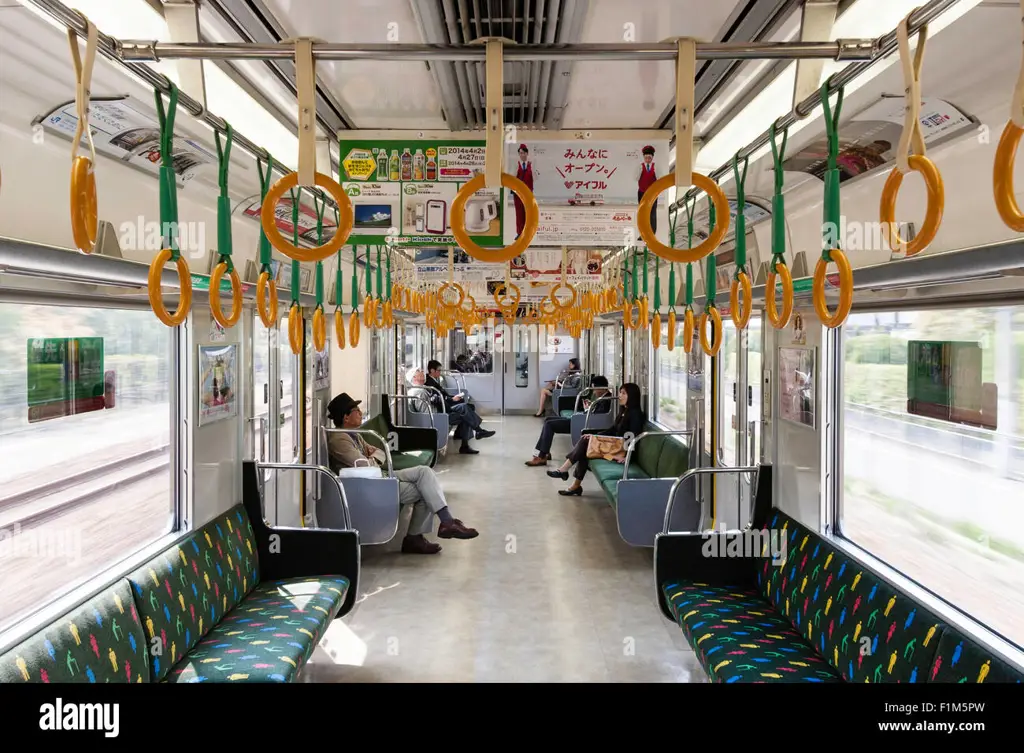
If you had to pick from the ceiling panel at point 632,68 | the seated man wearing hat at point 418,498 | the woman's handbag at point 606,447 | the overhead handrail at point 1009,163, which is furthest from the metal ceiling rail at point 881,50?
the woman's handbag at point 606,447

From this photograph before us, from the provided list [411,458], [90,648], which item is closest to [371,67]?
[90,648]

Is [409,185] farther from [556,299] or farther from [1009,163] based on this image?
[556,299]

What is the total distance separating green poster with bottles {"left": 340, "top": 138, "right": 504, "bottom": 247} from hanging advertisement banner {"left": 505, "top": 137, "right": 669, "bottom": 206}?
0.94 feet

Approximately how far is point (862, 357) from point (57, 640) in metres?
3.93

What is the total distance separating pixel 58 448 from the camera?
6.96 meters

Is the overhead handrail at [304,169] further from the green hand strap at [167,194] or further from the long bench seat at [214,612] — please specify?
the long bench seat at [214,612]

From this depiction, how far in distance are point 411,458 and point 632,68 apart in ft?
21.8

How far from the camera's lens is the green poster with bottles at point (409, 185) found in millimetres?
3680

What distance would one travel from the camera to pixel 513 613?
4.84 m

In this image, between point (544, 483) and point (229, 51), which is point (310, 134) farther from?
point (544, 483)

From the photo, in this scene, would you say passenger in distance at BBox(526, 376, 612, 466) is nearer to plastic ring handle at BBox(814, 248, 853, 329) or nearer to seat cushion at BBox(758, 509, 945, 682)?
seat cushion at BBox(758, 509, 945, 682)

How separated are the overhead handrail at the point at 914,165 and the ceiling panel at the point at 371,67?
4.33ft

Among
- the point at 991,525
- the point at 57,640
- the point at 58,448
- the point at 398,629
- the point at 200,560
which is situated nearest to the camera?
the point at 57,640
